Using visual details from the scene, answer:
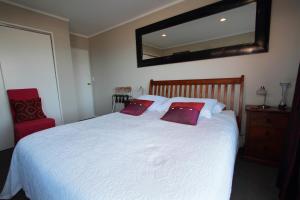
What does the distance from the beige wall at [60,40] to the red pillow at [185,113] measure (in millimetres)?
2582

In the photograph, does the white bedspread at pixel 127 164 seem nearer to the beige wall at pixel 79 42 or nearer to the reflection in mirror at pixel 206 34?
the reflection in mirror at pixel 206 34

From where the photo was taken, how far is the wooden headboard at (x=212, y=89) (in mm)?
2177

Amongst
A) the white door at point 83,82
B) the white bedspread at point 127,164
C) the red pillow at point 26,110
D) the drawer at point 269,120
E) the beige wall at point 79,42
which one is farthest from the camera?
the white door at point 83,82

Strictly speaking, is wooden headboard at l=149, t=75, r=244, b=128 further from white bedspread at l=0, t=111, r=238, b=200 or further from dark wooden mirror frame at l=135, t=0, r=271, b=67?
white bedspread at l=0, t=111, r=238, b=200

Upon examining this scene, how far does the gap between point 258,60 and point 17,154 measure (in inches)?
115

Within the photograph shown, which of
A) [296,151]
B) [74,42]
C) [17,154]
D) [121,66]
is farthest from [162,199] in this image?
[74,42]

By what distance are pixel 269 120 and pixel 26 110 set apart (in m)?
3.57

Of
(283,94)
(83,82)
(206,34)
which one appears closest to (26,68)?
(83,82)

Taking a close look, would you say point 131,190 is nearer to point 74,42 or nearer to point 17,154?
point 17,154

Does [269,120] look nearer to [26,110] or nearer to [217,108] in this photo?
[217,108]

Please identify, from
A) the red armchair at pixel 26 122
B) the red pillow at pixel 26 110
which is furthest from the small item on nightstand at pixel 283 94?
the red pillow at pixel 26 110

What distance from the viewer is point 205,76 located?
249 cm

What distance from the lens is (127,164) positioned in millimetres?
902

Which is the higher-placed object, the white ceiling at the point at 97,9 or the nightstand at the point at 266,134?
the white ceiling at the point at 97,9
